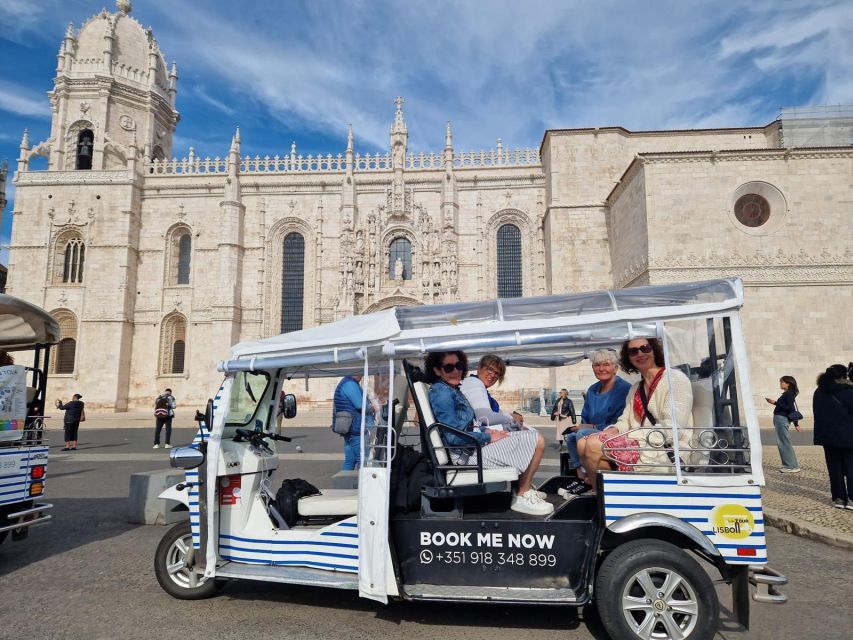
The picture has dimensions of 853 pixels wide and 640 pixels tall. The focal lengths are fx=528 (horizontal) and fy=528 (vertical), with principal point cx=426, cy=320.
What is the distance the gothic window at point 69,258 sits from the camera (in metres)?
29.6

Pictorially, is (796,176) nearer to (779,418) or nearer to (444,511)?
(779,418)

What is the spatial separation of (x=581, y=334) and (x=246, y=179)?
3006cm

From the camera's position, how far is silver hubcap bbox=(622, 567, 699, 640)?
10.5 feet

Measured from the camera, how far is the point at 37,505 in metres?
5.25

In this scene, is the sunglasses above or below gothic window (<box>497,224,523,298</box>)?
below

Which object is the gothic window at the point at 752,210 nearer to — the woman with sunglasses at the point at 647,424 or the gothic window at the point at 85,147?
the woman with sunglasses at the point at 647,424

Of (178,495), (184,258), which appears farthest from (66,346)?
(178,495)

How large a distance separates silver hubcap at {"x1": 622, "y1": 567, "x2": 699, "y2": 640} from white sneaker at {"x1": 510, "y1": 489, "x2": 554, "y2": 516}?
0.71 m

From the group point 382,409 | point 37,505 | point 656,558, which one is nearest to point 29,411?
point 37,505

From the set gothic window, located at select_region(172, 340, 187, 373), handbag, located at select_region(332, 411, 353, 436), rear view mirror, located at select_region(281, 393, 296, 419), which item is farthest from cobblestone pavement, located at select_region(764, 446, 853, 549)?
gothic window, located at select_region(172, 340, 187, 373)

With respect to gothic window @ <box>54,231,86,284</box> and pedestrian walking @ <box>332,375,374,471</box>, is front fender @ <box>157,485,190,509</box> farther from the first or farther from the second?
gothic window @ <box>54,231,86,284</box>

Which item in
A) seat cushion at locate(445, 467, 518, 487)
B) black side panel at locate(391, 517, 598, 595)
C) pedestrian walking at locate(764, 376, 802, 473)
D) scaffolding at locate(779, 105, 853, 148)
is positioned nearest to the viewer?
black side panel at locate(391, 517, 598, 595)

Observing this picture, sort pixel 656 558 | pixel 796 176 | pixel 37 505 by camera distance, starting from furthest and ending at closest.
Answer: pixel 796 176 < pixel 37 505 < pixel 656 558

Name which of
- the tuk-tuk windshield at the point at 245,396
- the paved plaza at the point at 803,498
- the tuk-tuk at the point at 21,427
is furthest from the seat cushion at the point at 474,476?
the tuk-tuk at the point at 21,427
